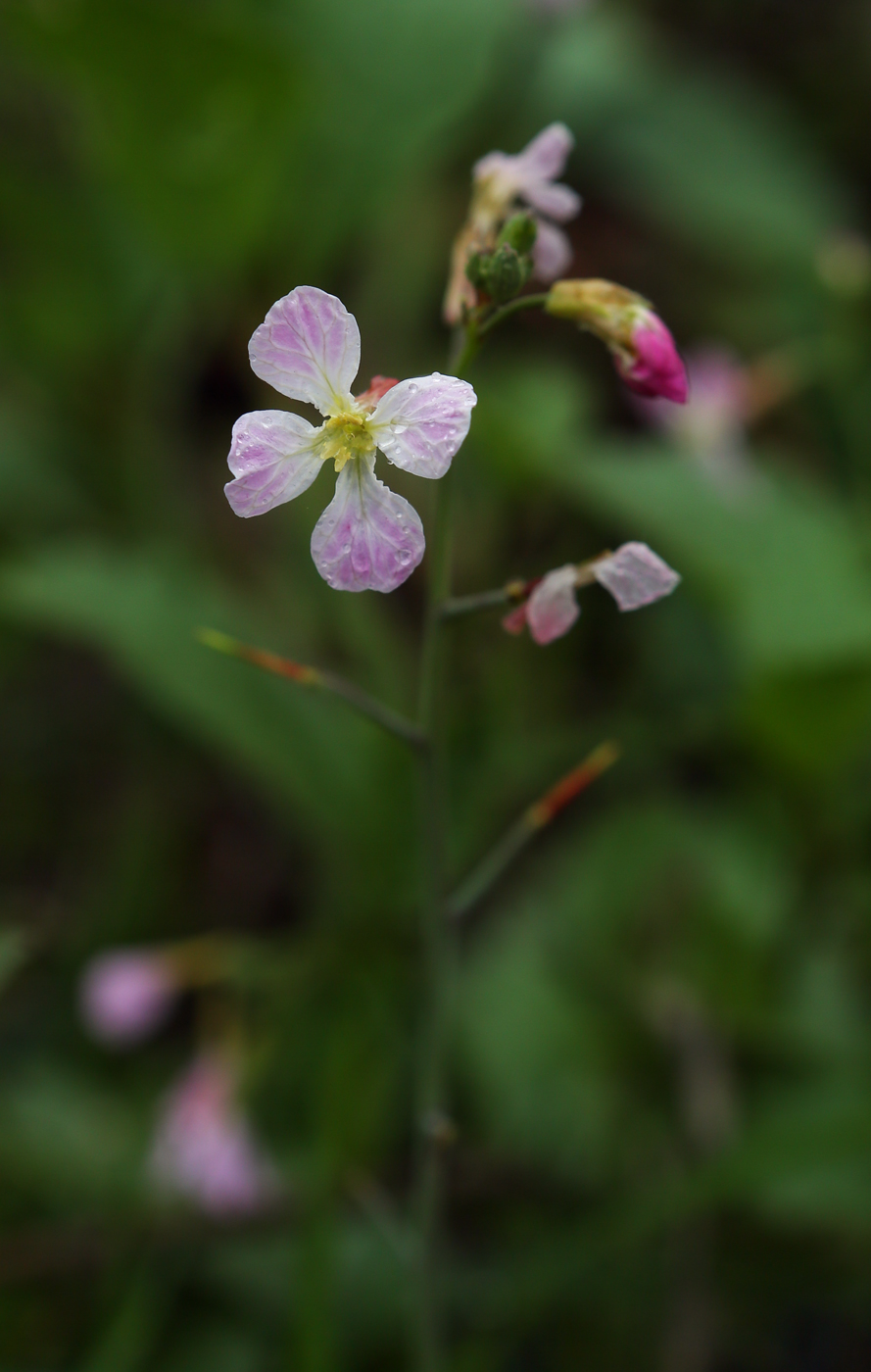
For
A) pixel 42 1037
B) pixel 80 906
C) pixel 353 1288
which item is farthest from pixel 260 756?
pixel 353 1288

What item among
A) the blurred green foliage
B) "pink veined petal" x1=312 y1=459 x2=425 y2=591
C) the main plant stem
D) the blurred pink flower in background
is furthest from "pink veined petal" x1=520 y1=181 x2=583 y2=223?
the blurred pink flower in background

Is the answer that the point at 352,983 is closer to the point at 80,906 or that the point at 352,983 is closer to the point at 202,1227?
the point at 202,1227

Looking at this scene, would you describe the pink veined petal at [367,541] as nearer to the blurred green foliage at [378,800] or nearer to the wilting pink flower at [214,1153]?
the blurred green foliage at [378,800]

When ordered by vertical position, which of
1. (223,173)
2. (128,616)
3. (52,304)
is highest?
(223,173)

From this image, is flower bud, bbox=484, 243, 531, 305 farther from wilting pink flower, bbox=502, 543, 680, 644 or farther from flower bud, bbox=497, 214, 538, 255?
wilting pink flower, bbox=502, 543, 680, 644

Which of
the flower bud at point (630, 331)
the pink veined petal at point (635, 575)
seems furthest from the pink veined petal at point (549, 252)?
the pink veined petal at point (635, 575)

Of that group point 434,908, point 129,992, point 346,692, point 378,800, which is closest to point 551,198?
point 346,692
